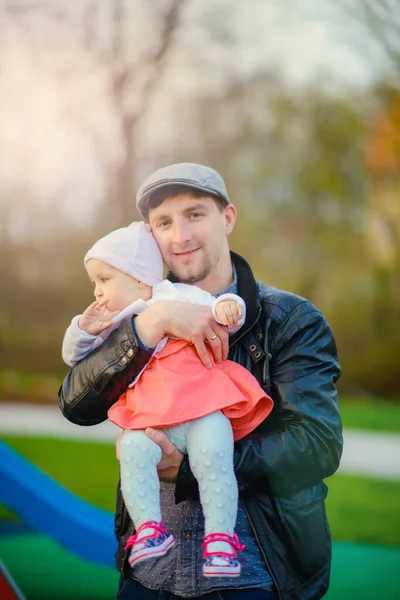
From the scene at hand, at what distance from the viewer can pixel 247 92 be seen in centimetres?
415

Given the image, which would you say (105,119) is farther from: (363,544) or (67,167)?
(363,544)

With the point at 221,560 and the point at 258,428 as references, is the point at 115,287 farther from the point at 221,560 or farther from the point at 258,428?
the point at 221,560

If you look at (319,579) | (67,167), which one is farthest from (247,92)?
(319,579)

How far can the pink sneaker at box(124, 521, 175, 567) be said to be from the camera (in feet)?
5.79

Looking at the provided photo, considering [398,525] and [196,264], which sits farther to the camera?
[398,525]

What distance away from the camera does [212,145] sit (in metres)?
4.20

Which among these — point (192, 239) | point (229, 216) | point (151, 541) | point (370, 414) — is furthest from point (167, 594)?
point (370, 414)

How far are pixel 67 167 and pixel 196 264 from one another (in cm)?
232

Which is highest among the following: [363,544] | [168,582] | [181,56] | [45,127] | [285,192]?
[181,56]

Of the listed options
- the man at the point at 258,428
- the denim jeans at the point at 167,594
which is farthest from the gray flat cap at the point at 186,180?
the denim jeans at the point at 167,594

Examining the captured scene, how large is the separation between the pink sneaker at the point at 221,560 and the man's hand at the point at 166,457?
0.18m

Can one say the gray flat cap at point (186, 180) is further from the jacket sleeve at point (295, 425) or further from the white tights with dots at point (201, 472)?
the white tights with dots at point (201, 472)

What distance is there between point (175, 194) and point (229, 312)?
39 cm

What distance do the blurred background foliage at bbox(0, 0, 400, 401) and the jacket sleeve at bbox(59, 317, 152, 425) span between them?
2267 millimetres
